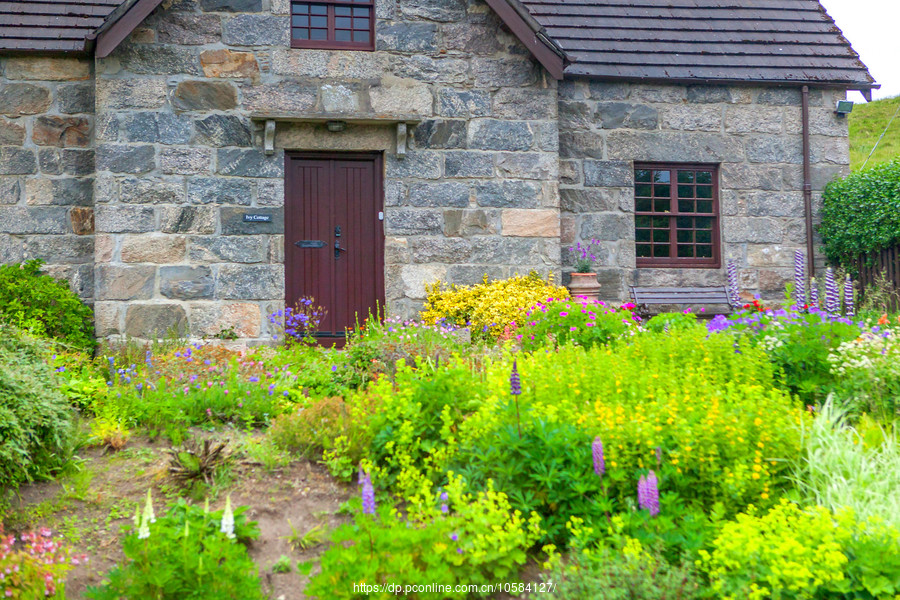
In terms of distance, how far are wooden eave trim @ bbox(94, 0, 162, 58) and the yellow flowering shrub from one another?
4.29m

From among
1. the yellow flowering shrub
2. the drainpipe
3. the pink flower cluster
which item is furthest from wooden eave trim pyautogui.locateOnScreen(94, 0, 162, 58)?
the drainpipe

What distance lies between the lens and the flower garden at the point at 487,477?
10.9 ft

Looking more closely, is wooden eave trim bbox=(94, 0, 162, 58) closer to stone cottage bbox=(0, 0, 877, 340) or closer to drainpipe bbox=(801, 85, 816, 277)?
stone cottage bbox=(0, 0, 877, 340)

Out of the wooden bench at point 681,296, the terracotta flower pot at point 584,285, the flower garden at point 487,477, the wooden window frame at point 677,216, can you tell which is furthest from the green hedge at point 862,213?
the flower garden at point 487,477

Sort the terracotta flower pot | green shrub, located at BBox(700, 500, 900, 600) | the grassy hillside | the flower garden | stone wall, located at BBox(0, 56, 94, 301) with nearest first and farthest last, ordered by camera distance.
Result: green shrub, located at BBox(700, 500, 900, 600), the flower garden, stone wall, located at BBox(0, 56, 94, 301), the terracotta flower pot, the grassy hillside

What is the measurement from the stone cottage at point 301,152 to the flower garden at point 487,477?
2.78m

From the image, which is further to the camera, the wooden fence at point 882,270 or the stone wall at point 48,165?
the wooden fence at point 882,270

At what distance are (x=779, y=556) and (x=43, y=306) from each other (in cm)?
789

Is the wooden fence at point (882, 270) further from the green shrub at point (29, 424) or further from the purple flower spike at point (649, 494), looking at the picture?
the green shrub at point (29, 424)

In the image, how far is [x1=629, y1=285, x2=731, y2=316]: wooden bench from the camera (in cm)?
1045

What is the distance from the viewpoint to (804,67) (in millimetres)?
11016

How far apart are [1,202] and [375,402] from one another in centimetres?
A: 649

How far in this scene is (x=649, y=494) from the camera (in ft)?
11.5

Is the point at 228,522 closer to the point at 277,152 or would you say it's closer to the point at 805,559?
the point at 805,559
